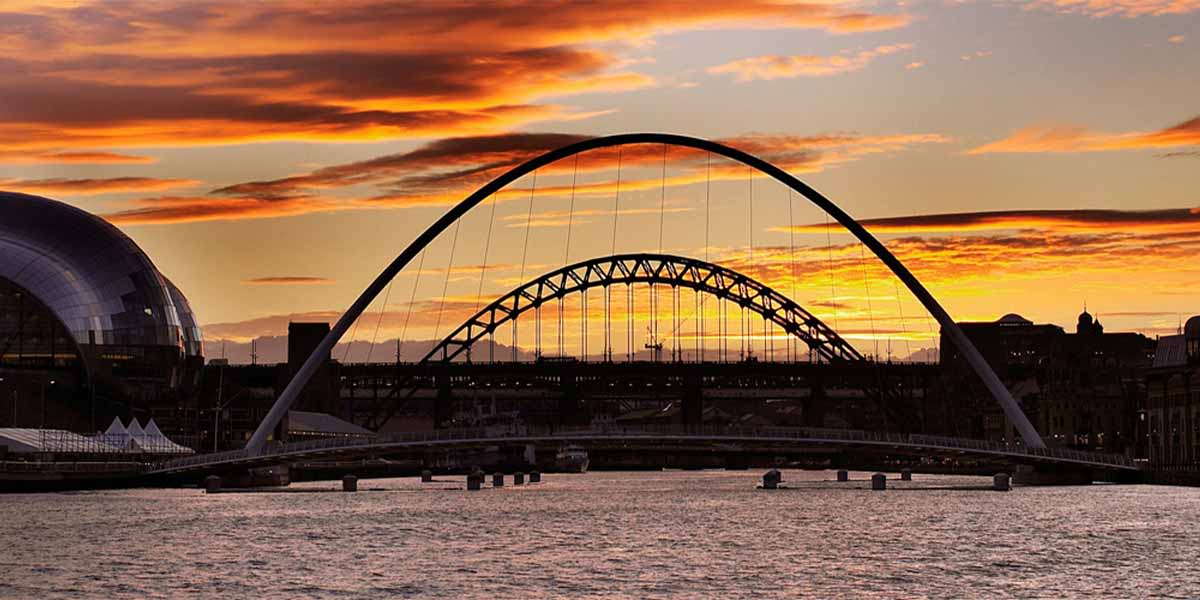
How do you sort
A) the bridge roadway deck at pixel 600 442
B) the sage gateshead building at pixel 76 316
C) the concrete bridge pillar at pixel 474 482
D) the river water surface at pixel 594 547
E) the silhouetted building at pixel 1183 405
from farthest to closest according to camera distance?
the silhouetted building at pixel 1183 405 < the sage gateshead building at pixel 76 316 < the concrete bridge pillar at pixel 474 482 < the bridge roadway deck at pixel 600 442 < the river water surface at pixel 594 547

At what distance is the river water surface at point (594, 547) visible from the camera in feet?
236

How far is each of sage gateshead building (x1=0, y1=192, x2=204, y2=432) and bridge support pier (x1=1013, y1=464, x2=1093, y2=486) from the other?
78099 mm

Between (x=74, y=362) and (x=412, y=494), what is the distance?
39.8 metres

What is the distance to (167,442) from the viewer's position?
16038 cm

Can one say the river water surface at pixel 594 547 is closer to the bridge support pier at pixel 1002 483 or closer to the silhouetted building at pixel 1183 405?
the bridge support pier at pixel 1002 483

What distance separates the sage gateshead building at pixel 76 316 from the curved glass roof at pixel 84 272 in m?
0.09

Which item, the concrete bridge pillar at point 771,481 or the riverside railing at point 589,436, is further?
the concrete bridge pillar at point 771,481

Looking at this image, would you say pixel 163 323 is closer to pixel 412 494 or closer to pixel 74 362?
pixel 74 362

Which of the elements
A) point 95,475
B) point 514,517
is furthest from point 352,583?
point 95,475

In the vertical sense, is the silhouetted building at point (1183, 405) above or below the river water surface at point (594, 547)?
above

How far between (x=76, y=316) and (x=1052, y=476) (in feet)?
274

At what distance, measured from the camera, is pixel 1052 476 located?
517ft

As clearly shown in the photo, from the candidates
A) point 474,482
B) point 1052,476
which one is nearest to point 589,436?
point 474,482

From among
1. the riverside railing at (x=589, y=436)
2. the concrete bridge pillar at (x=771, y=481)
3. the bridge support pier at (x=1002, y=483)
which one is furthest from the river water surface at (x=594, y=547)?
the concrete bridge pillar at (x=771, y=481)
